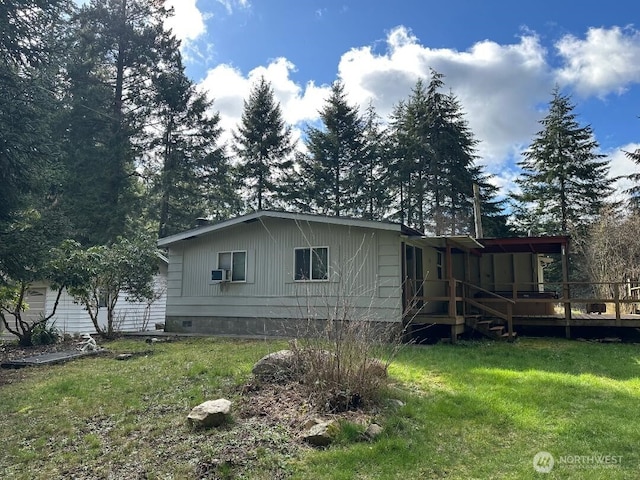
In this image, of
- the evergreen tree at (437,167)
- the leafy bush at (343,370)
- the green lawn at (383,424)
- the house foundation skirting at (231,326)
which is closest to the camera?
the green lawn at (383,424)

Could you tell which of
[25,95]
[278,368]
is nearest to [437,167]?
[25,95]

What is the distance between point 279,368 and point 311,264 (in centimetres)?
595

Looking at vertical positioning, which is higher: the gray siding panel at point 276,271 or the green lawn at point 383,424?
the gray siding panel at point 276,271

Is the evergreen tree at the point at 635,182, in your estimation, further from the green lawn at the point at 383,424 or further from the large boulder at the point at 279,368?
the large boulder at the point at 279,368

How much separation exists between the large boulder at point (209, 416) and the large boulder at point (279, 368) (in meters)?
1.04

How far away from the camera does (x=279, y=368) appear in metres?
5.79

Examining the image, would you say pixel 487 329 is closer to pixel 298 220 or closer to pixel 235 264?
pixel 298 220

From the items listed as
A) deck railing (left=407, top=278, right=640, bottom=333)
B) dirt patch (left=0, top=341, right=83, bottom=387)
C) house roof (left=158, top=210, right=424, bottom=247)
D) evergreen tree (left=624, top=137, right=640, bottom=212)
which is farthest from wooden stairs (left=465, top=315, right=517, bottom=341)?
evergreen tree (left=624, top=137, right=640, bottom=212)

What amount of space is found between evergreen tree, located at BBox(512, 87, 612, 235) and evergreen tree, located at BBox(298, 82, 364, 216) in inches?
413

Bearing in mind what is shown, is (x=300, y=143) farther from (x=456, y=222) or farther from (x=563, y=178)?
(x=563, y=178)

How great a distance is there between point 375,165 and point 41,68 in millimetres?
18617

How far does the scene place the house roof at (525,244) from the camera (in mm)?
12050

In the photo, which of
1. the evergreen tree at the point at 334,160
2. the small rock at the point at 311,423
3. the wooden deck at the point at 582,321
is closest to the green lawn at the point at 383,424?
the small rock at the point at 311,423

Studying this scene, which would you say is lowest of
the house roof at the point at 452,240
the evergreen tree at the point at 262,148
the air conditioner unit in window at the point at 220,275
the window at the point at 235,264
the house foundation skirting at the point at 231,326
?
the house foundation skirting at the point at 231,326
